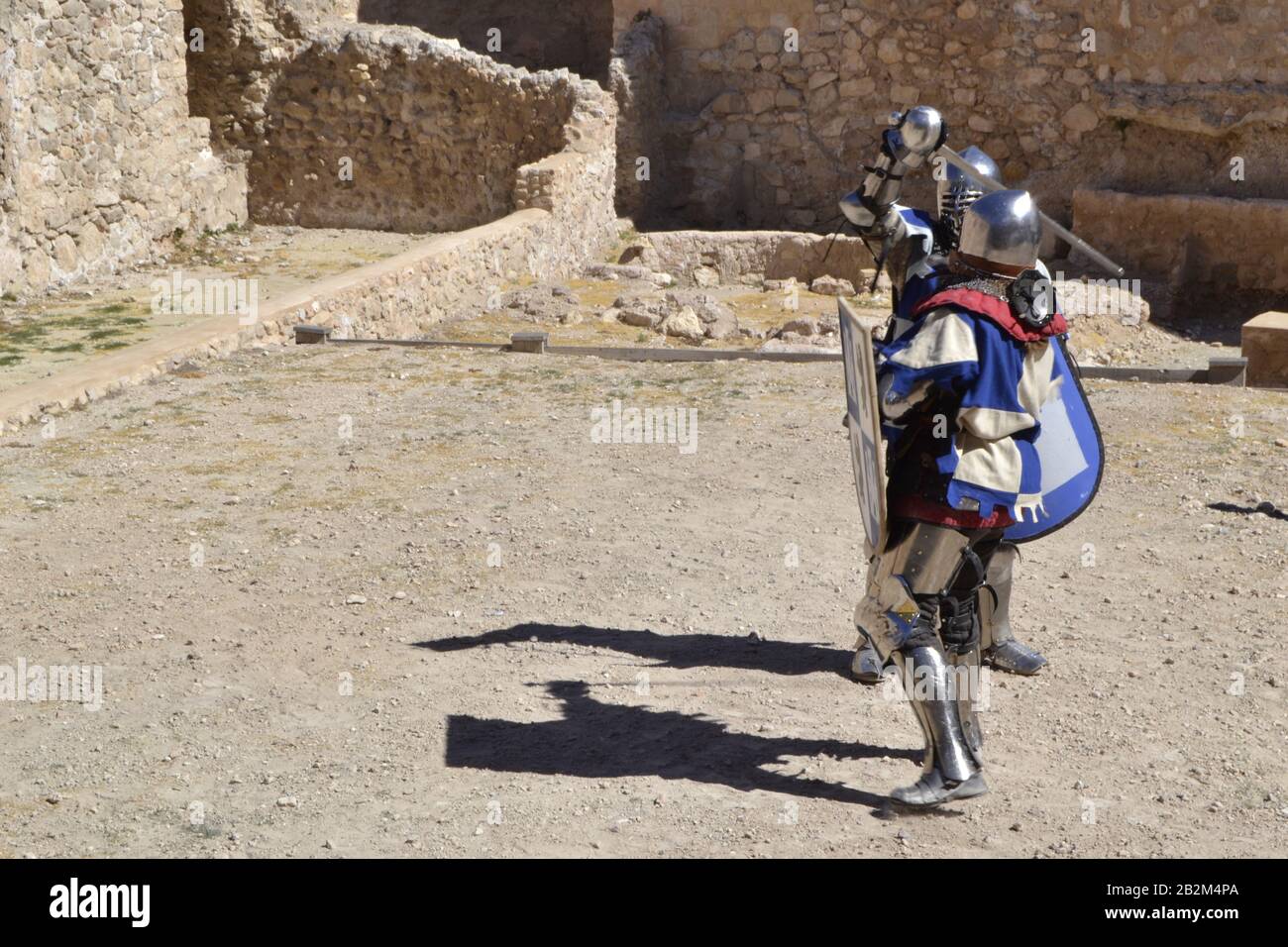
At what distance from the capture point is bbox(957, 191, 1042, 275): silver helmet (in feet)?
13.1

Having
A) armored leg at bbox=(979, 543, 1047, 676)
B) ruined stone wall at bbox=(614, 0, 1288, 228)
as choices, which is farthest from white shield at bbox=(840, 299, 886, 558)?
ruined stone wall at bbox=(614, 0, 1288, 228)

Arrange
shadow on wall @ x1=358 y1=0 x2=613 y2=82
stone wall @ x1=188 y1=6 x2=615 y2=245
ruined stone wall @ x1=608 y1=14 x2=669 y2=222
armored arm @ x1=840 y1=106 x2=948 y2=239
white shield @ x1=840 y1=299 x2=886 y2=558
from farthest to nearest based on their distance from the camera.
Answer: shadow on wall @ x1=358 y1=0 x2=613 y2=82 → ruined stone wall @ x1=608 y1=14 x2=669 y2=222 → stone wall @ x1=188 y1=6 x2=615 y2=245 → armored arm @ x1=840 y1=106 x2=948 y2=239 → white shield @ x1=840 y1=299 x2=886 y2=558

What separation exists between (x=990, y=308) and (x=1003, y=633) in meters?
1.33

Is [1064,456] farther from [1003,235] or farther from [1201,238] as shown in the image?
[1201,238]

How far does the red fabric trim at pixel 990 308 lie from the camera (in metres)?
3.93

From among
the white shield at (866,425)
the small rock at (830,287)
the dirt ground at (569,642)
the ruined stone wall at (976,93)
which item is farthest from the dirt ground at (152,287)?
the white shield at (866,425)

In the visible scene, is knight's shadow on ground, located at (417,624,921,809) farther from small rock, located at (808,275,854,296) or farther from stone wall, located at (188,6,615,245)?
stone wall, located at (188,6,615,245)

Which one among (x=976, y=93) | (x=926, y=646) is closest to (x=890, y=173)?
(x=926, y=646)

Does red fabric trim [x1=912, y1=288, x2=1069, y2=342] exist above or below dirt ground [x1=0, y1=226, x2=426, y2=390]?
above

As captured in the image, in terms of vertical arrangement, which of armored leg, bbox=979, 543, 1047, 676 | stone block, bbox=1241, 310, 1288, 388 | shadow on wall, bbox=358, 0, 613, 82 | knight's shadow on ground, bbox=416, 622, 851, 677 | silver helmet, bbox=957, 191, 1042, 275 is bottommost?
knight's shadow on ground, bbox=416, 622, 851, 677

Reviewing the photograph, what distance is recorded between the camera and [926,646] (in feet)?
13.1

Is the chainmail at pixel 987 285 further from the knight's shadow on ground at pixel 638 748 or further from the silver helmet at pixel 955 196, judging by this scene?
the knight's shadow on ground at pixel 638 748

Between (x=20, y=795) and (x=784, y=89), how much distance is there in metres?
13.6

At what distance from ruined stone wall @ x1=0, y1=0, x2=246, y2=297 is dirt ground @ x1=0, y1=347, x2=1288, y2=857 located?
12.4 feet
